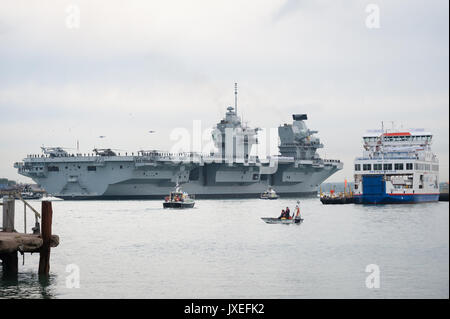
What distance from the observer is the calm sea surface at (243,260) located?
57.9ft

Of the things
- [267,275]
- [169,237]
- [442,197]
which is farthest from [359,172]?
[267,275]

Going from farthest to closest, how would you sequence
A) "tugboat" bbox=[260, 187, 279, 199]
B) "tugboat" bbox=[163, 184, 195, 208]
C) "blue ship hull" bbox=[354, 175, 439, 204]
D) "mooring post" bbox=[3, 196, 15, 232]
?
"tugboat" bbox=[260, 187, 279, 199] < "blue ship hull" bbox=[354, 175, 439, 204] < "tugboat" bbox=[163, 184, 195, 208] < "mooring post" bbox=[3, 196, 15, 232]

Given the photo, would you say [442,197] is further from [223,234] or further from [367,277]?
[367,277]

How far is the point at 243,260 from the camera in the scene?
22.9 m

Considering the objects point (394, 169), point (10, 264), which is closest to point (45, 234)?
point (10, 264)

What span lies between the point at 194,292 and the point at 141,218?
24.4m

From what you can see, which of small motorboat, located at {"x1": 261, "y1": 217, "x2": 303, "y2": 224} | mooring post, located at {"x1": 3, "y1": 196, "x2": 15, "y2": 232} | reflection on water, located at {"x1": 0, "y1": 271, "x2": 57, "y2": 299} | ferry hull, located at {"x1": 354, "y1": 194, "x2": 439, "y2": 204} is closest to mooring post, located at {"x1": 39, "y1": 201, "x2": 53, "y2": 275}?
reflection on water, located at {"x1": 0, "y1": 271, "x2": 57, "y2": 299}

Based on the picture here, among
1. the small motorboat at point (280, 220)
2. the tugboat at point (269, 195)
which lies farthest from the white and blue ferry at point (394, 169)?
the small motorboat at point (280, 220)

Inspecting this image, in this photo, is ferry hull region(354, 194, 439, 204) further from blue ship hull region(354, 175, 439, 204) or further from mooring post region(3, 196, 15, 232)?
mooring post region(3, 196, 15, 232)

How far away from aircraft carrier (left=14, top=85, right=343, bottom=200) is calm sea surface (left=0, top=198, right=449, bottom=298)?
24861mm

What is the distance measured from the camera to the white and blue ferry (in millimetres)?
53844

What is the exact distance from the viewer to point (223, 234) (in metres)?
31.9

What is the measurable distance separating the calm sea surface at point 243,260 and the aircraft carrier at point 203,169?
2486cm

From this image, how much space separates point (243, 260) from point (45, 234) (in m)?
6.84
